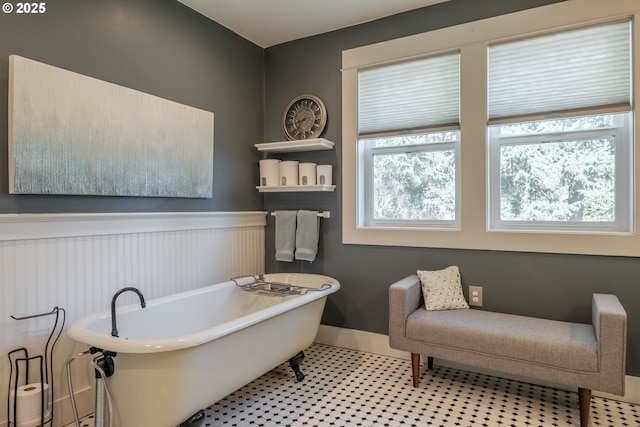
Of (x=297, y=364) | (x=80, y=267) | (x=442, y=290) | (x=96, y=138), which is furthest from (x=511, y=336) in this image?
(x=96, y=138)

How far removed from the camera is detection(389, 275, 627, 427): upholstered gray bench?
1848mm

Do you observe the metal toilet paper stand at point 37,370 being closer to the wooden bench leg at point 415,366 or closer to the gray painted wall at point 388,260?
the gray painted wall at point 388,260

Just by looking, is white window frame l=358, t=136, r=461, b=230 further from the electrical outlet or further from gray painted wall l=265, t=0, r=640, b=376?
the electrical outlet

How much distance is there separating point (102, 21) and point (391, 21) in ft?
6.61

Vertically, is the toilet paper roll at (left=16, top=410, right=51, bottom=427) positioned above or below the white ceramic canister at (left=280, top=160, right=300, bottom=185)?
below

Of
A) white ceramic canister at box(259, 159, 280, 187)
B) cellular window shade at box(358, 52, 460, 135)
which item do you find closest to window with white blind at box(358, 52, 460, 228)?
cellular window shade at box(358, 52, 460, 135)

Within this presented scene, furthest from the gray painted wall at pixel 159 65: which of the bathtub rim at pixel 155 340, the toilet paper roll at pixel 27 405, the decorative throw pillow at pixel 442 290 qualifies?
the decorative throw pillow at pixel 442 290

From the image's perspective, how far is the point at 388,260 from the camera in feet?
9.78

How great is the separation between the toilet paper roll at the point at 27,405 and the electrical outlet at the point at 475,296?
2.55 meters

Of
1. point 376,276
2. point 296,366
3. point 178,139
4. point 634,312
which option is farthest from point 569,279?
point 178,139

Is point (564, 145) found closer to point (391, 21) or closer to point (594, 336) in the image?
point (594, 336)

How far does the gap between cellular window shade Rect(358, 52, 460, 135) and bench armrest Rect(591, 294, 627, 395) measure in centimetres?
153

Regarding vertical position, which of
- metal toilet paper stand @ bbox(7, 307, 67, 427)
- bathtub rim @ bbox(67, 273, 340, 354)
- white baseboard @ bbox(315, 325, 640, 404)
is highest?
bathtub rim @ bbox(67, 273, 340, 354)

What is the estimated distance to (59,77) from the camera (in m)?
1.98
